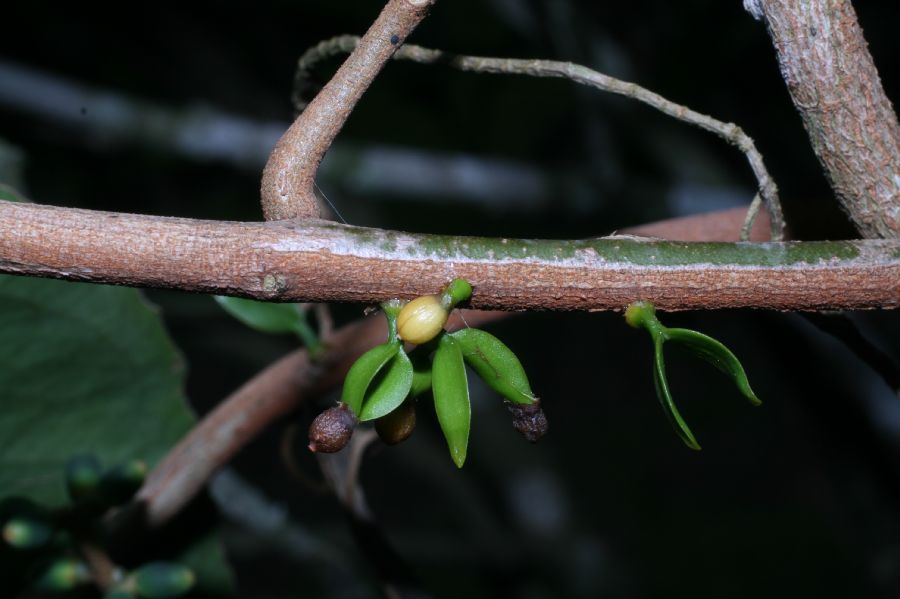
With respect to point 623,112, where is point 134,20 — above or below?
above

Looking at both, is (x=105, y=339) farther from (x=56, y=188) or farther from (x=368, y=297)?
(x=56, y=188)

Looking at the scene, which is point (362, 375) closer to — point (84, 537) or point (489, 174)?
point (84, 537)

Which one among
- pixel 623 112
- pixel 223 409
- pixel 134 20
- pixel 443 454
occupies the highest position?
pixel 134 20

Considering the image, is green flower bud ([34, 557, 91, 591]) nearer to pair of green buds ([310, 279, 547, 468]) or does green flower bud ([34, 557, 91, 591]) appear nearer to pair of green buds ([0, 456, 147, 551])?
pair of green buds ([0, 456, 147, 551])

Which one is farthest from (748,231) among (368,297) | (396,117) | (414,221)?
(414,221)

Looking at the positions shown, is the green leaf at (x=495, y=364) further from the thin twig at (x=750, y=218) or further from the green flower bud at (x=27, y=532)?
the green flower bud at (x=27, y=532)

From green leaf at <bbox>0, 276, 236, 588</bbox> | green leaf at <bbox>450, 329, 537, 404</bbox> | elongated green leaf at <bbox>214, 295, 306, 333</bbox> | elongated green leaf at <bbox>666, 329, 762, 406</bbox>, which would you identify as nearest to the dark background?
green leaf at <bbox>0, 276, 236, 588</bbox>
